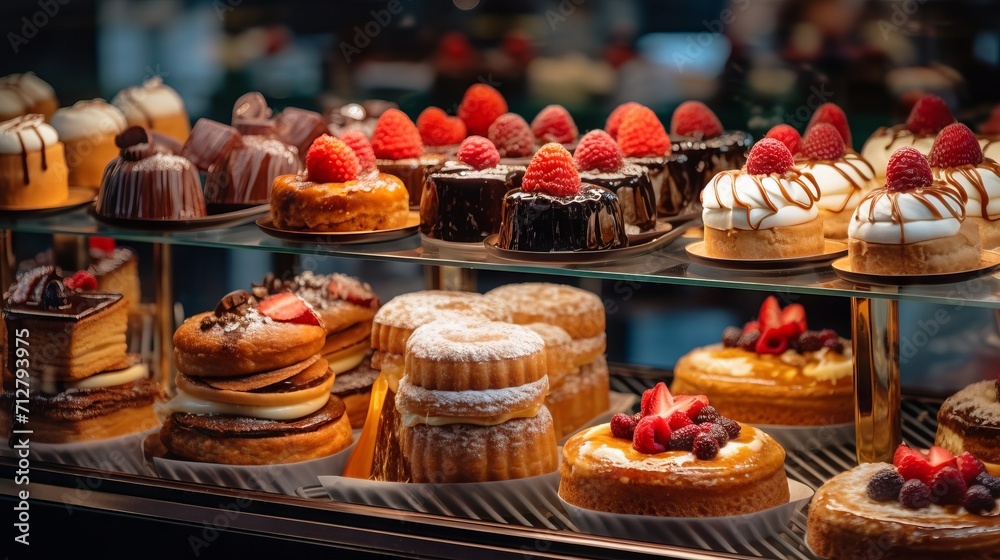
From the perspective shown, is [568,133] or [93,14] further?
[93,14]

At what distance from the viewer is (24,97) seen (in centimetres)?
379

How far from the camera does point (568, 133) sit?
3412 mm

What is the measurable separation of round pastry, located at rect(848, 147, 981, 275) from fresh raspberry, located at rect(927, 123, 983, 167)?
0.21 meters

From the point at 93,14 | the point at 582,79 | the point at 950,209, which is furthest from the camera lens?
the point at 93,14

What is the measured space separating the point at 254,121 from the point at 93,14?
48.1 inches

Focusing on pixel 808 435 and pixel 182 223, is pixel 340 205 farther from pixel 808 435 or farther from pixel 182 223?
pixel 808 435

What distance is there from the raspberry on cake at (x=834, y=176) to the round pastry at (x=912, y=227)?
0.37 metres

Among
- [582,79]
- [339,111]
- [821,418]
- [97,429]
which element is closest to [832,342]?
[821,418]

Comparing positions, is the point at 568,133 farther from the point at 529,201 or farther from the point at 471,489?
the point at 471,489

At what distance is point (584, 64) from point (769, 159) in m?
1.21

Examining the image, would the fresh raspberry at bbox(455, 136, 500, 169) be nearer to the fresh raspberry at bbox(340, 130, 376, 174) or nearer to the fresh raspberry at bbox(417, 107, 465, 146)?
the fresh raspberry at bbox(340, 130, 376, 174)

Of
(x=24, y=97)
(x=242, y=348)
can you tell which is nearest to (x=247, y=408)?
(x=242, y=348)

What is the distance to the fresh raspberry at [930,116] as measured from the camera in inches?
121

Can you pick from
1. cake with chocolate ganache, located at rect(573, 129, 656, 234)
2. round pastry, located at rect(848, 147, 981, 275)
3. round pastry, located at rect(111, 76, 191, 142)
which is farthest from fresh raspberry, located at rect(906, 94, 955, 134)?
round pastry, located at rect(111, 76, 191, 142)
